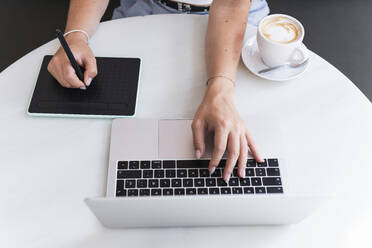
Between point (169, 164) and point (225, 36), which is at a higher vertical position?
point (225, 36)

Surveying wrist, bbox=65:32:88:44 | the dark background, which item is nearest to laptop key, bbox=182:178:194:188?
wrist, bbox=65:32:88:44

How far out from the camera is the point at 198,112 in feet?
2.51

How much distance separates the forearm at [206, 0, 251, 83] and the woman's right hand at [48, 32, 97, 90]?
0.30 metres

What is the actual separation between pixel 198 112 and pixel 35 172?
374 mm

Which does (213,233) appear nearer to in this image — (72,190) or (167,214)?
(167,214)

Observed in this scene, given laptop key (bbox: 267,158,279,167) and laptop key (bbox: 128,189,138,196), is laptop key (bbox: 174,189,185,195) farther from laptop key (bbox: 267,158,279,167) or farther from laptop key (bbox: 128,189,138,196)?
laptop key (bbox: 267,158,279,167)

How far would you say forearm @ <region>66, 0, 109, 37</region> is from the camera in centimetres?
93

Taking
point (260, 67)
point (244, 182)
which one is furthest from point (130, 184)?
point (260, 67)

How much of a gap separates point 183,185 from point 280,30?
0.46m

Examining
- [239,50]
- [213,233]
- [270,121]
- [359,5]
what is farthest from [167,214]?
[359,5]

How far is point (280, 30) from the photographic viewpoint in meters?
0.83

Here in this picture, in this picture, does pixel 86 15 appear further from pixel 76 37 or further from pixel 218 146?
pixel 218 146

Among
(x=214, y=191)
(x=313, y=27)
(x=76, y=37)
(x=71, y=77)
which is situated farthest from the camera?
(x=313, y=27)

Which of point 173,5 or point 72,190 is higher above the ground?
point 173,5
